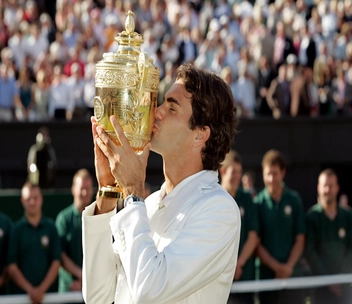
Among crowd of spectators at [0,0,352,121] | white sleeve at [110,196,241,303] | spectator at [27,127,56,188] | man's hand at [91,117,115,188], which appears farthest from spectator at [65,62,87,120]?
white sleeve at [110,196,241,303]

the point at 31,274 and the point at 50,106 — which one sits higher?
the point at 50,106

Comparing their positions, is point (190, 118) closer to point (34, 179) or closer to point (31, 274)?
point (31, 274)

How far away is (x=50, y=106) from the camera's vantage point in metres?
14.5

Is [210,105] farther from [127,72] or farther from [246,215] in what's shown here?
[246,215]

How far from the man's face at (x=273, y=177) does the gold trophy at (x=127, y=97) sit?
198 inches

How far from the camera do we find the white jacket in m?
3.06

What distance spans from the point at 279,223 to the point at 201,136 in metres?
5.03

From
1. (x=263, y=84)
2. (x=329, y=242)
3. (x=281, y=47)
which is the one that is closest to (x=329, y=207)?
(x=329, y=242)

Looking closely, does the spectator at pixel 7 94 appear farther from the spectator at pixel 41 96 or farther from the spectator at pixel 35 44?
the spectator at pixel 35 44

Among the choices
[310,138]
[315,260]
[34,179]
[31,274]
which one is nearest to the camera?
[315,260]

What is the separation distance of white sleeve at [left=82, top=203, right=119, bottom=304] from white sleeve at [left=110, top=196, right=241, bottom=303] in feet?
0.32

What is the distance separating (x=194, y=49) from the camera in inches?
648

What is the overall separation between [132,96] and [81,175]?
16.1 feet

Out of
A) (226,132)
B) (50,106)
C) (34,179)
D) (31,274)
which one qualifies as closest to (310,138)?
(50,106)
